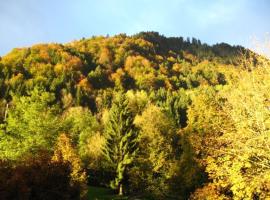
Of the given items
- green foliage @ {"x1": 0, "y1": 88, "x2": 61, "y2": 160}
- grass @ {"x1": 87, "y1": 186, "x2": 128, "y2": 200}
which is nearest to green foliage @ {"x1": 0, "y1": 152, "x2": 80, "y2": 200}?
green foliage @ {"x1": 0, "y1": 88, "x2": 61, "y2": 160}

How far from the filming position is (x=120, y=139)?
59.5 m

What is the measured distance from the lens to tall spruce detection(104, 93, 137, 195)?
2289 inches

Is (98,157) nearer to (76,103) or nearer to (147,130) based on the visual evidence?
(147,130)

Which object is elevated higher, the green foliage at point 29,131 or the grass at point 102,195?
the green foliage at point 29,131

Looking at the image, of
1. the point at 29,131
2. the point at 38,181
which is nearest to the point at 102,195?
the point at 29,131

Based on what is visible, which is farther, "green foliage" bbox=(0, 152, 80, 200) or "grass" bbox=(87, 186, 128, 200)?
"grass" bbox=(87, 186, 128, 200)

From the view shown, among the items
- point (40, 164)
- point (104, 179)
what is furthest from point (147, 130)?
point (40, 164)

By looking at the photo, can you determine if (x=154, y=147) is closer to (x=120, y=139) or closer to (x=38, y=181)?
(x=120, y=139)

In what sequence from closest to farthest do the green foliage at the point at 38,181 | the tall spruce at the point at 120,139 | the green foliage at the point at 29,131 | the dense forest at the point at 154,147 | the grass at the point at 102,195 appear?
the dense forest at the point at 154,147 < the green foliage at the point at 38,181 < the green foliage at the point at 29,131 < the grass at the point at 102,195 < the tall spruce at the point at 120,139

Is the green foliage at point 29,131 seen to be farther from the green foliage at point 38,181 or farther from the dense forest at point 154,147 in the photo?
the green foliage at point 38,181

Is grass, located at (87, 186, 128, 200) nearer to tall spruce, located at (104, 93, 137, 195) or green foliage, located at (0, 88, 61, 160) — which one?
tall spruce, located at (104, 93, 137, 195)

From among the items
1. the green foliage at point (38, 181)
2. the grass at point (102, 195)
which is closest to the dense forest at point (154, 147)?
the green foliage at point (38, 181)

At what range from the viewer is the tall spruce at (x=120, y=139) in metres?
58.2

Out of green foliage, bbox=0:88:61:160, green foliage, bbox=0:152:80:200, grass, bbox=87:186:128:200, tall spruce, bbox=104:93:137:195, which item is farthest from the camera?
tall spruce, bbox=104:93:137:195
